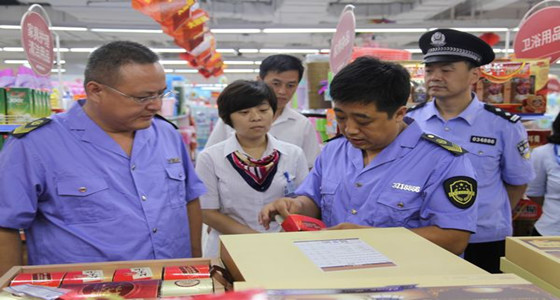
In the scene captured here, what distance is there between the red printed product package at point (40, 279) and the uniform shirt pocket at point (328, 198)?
1006 millimetres

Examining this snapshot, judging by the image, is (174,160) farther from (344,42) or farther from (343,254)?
(344,42)

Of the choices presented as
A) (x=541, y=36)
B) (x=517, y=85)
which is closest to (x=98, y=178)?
(x=517, y=85)

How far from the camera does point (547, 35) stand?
13.4 ft

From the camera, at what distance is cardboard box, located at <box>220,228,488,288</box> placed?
0.92 meters

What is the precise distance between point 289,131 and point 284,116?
12 cm

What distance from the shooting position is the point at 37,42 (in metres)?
4.05

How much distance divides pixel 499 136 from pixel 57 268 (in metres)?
2.45

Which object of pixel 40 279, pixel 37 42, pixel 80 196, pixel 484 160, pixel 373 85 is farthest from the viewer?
pixel 37 42

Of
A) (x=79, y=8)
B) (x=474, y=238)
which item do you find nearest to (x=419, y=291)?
(x=474, y=238)

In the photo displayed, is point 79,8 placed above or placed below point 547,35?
above

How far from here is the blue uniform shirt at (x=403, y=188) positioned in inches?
62.8

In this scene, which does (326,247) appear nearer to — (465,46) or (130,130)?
(130,130)

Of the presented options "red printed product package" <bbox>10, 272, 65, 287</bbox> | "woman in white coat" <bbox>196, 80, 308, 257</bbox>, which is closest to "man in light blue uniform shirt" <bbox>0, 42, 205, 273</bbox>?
"woman in white coat" <bbox>196, 80, 308, 257</bbox>

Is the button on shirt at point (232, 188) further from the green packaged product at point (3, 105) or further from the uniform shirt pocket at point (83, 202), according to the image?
the green packaged product at point (3, 105)
